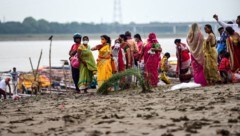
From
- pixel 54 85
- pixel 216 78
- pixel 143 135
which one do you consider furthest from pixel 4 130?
pixel 54 85

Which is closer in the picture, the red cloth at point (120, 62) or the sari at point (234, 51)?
the sari at point (234, 51)

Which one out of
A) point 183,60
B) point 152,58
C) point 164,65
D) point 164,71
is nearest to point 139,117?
point 183,60

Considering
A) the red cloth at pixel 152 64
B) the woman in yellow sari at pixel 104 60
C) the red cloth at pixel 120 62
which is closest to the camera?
the woman in yellow sari at pixel 104 60

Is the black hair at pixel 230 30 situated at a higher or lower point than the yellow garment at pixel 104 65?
higher

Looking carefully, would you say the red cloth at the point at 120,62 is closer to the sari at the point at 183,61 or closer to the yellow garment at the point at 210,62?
the sari at the point at 183,61

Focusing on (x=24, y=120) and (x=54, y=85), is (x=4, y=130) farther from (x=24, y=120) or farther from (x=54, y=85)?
(x=54, y=85)

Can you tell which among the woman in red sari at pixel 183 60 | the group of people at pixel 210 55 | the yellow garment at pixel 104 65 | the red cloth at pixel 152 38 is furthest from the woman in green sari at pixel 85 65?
the group of people at pixel 210 55

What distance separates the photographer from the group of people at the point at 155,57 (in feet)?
35.4

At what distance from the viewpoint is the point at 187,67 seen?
485 inches

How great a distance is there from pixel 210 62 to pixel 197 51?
34cm

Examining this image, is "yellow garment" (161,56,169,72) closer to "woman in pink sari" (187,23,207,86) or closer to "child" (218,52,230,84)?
"child" (218,52,230,84)

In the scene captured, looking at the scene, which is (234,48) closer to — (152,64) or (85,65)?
(152,64)

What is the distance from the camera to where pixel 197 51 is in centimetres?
1083

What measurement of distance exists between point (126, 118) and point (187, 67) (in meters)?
5.91
